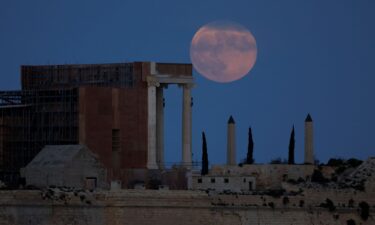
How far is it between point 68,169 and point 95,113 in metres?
7.07

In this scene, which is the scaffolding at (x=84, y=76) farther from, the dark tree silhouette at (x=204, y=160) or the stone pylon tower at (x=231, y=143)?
the stone pylon tower at (x=231, y=143)

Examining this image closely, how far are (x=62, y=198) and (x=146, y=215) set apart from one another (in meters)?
3.69

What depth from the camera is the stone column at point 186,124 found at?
262ft

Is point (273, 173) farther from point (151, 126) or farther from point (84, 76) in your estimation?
point (84, 76)

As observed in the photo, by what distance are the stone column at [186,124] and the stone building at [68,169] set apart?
11.1 meters

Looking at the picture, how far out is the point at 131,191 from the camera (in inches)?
2579

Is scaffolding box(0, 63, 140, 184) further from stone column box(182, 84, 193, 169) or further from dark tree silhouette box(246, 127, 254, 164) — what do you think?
dark tree silhouette box(246, 127, 254, 164)

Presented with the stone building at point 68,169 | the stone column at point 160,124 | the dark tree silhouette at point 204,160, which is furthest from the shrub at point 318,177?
the stone column at point 160,124

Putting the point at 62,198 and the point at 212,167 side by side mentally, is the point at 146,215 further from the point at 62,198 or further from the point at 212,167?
the point at 212,167

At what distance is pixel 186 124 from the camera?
8038cm

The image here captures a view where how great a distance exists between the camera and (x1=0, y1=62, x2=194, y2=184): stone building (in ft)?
244

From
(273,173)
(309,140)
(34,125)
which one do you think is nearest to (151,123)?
(34,125)

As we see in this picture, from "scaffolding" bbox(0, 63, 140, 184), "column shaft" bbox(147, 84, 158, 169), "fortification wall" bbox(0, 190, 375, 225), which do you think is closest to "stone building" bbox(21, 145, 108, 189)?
"fortification wall" bbox(0, 190, 375, 225)

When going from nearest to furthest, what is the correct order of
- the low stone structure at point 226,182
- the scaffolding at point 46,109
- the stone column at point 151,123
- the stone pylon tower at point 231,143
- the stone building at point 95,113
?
the low stone structure at point 226,182
the stone building at point 95,113
the scaffolding at point 46,109
the stone pylon tower at point 231,143
the stone column at point 151,123
